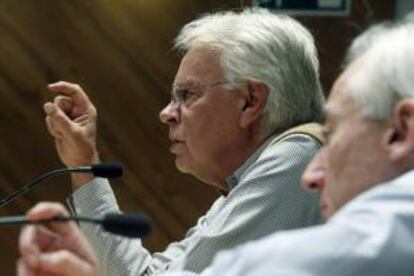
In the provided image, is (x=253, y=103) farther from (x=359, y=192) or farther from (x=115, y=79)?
(x=115, y=79)

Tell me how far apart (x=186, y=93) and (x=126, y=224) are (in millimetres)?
1088

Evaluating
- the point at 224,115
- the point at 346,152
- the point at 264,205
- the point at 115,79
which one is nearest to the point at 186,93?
the point at 224,115

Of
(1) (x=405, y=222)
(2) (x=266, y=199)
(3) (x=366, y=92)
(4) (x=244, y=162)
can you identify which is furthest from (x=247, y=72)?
(1) (x=405, y=222)

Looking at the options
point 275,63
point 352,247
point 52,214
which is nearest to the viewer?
point 352,247

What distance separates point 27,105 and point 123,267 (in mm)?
2249

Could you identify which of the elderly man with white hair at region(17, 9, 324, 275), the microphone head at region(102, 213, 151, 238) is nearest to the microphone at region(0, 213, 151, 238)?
the microphone head at region(102, 213, 151, 238)

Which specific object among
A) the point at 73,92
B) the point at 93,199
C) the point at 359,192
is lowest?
the point at 93,199

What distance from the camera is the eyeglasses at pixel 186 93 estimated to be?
2367 millimetres

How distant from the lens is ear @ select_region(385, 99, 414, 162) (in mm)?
1223

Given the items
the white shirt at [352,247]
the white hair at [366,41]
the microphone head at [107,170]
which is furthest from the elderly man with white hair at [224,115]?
the white shirt at [352,247]

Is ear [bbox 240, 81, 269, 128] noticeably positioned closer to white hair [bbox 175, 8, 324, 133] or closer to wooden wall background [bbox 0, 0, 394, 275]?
white hair [bbox 175, 8, 324, 133]

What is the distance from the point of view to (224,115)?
2328mm

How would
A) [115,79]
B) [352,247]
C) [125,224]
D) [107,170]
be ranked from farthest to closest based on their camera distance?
[115,79], [107,170], [125,224], [352,247]

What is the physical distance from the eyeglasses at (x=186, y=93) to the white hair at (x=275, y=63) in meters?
0.08
